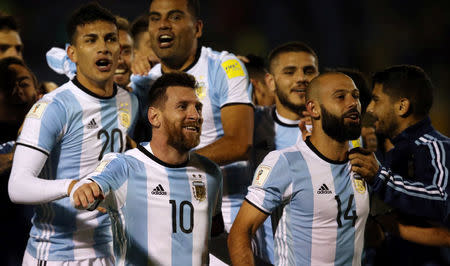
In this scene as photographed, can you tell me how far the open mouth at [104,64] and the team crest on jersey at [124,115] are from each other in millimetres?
245

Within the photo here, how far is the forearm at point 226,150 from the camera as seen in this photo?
3.53 meters

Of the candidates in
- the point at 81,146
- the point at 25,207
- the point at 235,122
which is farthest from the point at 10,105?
the point at 235,122

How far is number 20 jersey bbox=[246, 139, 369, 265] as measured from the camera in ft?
9.84

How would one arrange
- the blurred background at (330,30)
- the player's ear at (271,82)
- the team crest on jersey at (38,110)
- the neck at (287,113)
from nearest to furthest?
the team crest on jersey at (38,110), the neck at (287,113), the player's ear at (271,82), the blurred background at (330,30)

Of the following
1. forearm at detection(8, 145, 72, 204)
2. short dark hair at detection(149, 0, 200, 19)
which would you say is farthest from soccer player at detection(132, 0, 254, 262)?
forearm at detection(8, 145, 72, 204)

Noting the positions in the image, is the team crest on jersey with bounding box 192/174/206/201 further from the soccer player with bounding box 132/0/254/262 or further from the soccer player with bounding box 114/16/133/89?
the soccer player with bounding box 114/16/133/89

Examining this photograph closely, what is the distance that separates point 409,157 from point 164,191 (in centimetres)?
154

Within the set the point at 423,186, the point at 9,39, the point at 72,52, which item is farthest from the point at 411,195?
the point at 9,39

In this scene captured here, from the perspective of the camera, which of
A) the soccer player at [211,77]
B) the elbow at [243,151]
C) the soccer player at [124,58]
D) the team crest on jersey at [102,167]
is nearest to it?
the team crest on jersey at [102,167]

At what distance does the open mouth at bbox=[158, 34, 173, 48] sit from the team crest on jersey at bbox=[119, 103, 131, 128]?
0.53 m

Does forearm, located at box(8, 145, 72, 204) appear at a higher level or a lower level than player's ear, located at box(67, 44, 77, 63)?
lower

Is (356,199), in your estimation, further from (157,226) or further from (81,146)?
(81,146)

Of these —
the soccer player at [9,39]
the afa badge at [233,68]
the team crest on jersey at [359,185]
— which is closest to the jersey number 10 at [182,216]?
the team crest on jersey at [359,185]

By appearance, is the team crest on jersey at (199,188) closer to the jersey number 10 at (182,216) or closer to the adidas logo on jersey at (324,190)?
the jersey number 10 at (182,216)
